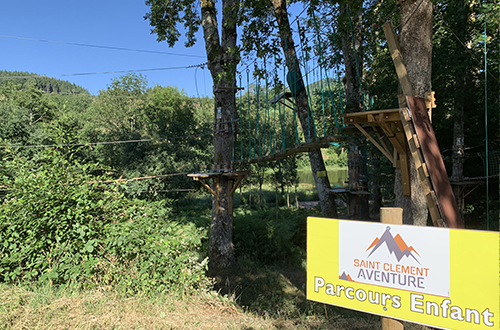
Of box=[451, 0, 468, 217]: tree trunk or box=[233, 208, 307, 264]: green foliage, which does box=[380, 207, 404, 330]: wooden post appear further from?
box=[451, 0, 468, 217]: tree trunk

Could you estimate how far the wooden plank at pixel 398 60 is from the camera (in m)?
3.75

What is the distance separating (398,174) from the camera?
4.25 metres

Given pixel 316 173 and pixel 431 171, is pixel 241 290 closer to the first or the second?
pixel 316 173

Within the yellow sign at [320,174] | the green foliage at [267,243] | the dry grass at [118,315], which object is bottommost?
the green foliage at [267,243]

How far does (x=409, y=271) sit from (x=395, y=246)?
16cm

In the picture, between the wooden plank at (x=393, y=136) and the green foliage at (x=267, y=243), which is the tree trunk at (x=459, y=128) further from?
the wooden plank at (x=393, y=136)

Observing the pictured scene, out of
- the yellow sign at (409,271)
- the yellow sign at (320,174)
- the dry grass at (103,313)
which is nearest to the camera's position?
the yellow sign at (409,271)

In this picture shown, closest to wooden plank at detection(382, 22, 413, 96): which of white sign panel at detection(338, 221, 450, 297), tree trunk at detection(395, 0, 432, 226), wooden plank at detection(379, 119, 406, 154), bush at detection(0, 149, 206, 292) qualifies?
tree trunk at detection(395, 0, 432, 226)

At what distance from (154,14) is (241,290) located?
7.64 metres

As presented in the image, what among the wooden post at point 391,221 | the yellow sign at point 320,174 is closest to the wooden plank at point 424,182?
the wooden post at point 391,221

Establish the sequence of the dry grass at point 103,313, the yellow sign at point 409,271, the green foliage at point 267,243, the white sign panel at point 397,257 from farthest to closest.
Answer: the green foliage at point 267,243
the dry grass at point 103,313
the white sign panel at point 397,257
the yellow sign at point 409,271

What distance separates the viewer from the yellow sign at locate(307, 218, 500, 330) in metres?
1.72

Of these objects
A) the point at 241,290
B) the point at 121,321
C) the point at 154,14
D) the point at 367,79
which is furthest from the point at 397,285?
the point at 367,79

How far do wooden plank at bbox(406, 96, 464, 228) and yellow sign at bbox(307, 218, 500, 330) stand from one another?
5.36 feet
